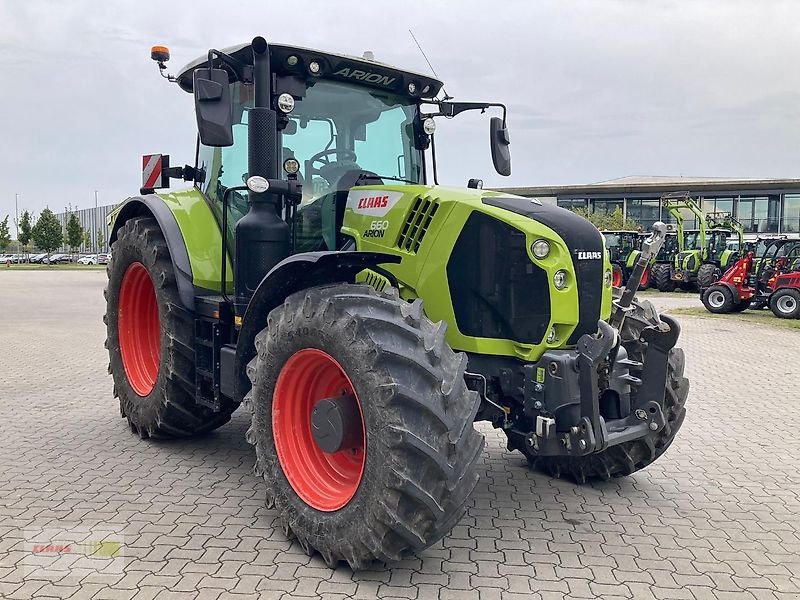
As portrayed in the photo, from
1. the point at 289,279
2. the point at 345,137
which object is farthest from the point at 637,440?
the point at 345,137

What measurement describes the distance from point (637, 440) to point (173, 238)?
3.41 meters

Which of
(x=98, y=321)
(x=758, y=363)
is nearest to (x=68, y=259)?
(x=98, y=321)

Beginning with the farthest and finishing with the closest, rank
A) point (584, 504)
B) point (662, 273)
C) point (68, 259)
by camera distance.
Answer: point (68, 259), point (662, 273), point (584, 504)

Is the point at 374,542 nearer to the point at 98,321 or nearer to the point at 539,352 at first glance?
the point at 539,352

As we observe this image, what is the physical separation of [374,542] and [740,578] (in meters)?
1.81

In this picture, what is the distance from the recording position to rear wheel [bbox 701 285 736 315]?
17.7 metres

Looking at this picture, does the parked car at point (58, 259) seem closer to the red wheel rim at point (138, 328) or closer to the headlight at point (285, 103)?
the red wheel rim at point (138, 328)

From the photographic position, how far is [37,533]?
3824 mm

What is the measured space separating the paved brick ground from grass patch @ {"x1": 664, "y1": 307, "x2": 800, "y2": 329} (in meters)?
9.79

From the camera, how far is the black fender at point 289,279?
12.1 ft

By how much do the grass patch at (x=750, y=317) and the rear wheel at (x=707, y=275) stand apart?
3.31m

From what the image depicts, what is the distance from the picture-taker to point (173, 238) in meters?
5.05

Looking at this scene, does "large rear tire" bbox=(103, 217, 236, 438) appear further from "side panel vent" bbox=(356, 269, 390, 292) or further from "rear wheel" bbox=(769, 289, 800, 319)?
"rear wheel" bbox=(769, 289, 800, 319)

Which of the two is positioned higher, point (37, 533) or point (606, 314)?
point (606, 314)
